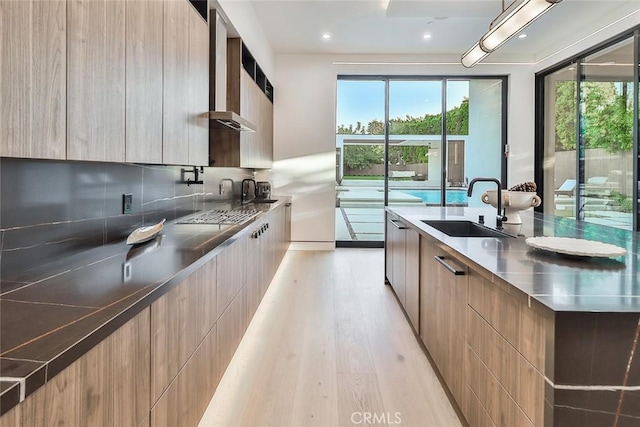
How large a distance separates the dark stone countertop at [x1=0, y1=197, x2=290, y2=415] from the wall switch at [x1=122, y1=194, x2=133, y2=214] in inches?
10.3

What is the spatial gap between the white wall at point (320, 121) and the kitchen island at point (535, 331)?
12.7ft

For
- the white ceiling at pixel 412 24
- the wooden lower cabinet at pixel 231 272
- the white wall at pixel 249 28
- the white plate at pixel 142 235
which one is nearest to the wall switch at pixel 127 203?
the white plate at pixel 142 235

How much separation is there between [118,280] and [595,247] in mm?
1759

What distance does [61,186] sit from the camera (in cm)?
151

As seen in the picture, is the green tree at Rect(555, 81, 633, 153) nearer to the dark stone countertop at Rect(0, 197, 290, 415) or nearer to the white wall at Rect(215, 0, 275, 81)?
the white wall at Rect(215, 0, 275, 81)

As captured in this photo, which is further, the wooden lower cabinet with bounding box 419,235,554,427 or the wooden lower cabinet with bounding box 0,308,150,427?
the wooden lower cabinet with bounding box 419,235,554,427

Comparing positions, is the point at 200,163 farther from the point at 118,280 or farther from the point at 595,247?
the point at 595,247

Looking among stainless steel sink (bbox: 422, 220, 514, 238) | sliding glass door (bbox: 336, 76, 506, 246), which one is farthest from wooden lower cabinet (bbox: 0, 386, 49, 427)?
sliding glass door (bbox: 336, 76, 506, 246)

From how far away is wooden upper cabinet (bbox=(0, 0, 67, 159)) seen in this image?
3.14 ft

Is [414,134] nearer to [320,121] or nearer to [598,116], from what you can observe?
[320,121]

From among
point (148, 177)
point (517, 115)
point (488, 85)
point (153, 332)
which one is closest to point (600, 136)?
point (517, 115)

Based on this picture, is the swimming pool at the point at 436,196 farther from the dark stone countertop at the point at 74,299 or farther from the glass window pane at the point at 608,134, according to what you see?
the dark stone countertop at the point at 74,299

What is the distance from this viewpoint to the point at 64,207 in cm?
152

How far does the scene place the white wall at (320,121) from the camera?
19.0 feet
